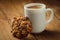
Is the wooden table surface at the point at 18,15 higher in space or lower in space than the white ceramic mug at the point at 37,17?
lower

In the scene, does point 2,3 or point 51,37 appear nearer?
point 51,37

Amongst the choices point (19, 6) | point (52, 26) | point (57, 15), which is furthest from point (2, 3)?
point (52, 26)

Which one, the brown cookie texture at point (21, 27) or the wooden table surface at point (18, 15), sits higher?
the brown cookie texture at point (21, 27)

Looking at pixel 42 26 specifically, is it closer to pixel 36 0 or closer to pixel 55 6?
pixel 55 6

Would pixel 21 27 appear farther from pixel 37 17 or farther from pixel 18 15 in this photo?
pixel 18 15

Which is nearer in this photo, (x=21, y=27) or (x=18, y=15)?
(x=21, y=27)

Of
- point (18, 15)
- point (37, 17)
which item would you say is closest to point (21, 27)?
point (37, 17)
